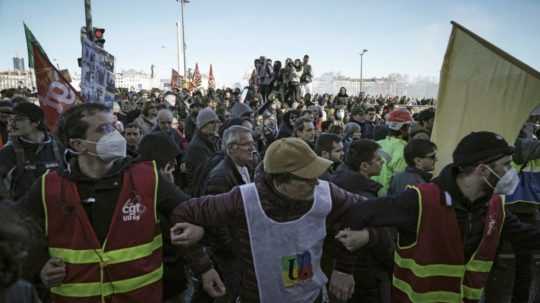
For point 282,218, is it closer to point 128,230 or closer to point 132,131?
point 128,230

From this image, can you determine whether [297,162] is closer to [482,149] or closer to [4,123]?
[482,149]

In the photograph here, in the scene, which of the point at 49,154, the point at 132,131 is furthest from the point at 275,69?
the point at 49,154

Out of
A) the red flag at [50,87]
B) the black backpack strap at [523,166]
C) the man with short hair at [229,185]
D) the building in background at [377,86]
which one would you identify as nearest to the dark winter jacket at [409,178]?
the black backpack strap at [523,166]

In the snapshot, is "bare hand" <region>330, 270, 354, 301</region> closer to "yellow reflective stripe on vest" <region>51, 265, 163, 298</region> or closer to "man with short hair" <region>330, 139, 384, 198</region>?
"man with short hair" <region>330, 139, 384, 198</region>

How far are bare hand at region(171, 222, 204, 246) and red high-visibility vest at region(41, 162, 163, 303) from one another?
21 centimetres

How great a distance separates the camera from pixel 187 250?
2.44 m

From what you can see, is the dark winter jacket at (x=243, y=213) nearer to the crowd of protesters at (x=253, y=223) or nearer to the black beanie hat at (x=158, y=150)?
the crowd of protesters at (x=253, y=223)

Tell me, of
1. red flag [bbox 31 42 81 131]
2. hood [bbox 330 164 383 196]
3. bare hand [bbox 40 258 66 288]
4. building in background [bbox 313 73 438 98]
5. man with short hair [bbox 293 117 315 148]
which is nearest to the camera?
bare hand [bbox 40 258 66 288]

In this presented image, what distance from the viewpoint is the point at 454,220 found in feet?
7.81

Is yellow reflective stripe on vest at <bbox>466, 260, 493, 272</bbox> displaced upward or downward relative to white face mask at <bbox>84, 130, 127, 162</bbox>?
downward

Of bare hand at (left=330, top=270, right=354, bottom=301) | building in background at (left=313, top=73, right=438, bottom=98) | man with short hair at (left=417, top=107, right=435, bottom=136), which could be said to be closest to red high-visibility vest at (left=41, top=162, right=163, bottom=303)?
bare hand at (left=330, top=270, right=354, bottom=301)

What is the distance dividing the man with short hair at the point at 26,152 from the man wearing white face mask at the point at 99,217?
5.66 feet

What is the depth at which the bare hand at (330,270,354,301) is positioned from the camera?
2.56 metres

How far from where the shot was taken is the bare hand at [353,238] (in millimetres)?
2342
